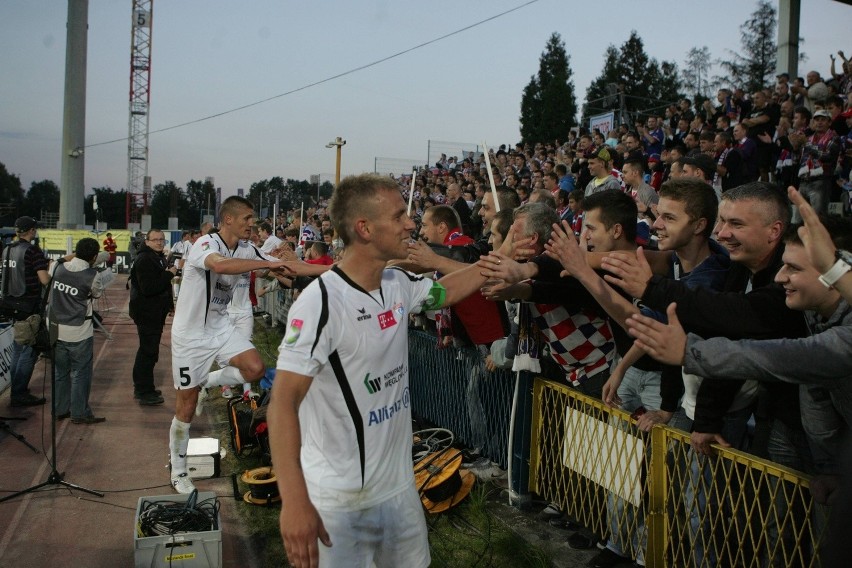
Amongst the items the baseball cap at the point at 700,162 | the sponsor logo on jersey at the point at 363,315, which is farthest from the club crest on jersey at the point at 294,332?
the baseball cap at the point at 700,162

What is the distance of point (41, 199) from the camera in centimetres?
12000

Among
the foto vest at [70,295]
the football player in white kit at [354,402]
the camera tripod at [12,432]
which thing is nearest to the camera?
the football player in white kit at [354,402]

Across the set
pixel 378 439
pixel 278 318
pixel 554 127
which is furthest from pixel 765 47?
pixel 378 439

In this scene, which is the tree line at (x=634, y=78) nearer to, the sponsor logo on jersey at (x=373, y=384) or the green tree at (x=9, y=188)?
the sponsor logo on jersey at (x=373, y=384)

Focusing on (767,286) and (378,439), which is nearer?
(378,439)

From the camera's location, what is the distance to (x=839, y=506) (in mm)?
1288

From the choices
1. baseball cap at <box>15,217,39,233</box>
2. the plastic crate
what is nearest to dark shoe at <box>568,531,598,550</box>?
the plastic crate

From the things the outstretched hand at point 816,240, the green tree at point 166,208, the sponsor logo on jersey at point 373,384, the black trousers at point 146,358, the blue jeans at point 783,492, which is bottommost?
the black trousers at point 146,358

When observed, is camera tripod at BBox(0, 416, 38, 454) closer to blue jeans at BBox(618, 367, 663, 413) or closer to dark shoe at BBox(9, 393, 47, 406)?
dark shoe at BBox(9, 393, 47, 406)

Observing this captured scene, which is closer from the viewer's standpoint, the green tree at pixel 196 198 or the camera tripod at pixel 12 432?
the camera tripod at pixel 12 432

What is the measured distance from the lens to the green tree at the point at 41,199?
368ft

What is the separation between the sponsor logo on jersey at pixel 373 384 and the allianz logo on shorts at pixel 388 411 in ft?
0.26

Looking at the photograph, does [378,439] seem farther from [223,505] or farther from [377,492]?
[223,505]

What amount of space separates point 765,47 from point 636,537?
57.8m
